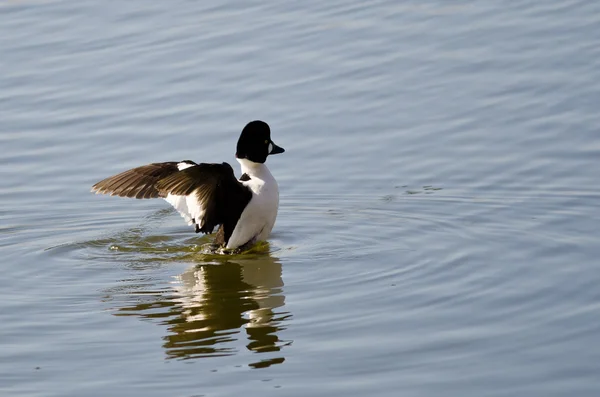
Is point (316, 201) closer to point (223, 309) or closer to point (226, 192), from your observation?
point (226, 192)

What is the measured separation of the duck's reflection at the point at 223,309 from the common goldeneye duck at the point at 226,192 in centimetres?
A: 27

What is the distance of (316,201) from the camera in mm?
10273

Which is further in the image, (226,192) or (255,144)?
(255,144)

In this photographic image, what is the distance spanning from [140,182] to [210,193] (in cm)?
69

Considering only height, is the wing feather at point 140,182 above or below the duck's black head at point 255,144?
below

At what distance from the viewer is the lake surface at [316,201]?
21.4 ft

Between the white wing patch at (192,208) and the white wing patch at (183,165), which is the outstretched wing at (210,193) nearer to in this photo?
the white wing patch at (192,208)

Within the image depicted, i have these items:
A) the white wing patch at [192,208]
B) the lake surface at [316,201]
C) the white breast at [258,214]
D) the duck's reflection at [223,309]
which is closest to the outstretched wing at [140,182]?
the white wing patch at [192,208]

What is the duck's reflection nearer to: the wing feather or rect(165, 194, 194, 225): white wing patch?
rect(165, 194, 194, 225): white wing patch

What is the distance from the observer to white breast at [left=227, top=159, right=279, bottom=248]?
9258 mm

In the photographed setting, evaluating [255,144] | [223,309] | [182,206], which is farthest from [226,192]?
[223,309]

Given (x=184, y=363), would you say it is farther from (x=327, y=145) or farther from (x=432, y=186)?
(x=327, y=145)

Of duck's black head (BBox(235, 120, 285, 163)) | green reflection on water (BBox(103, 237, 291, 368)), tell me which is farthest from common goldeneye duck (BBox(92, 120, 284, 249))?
green reflection on water (BBox(103, 237, 291, 368))

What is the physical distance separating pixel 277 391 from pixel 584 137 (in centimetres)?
568
